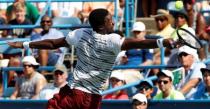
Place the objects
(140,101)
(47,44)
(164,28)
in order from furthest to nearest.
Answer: (164,28)
(140,101)
(47,44)

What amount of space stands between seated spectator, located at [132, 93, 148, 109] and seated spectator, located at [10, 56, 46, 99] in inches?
71.1

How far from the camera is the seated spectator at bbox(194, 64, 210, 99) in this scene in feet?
29.9

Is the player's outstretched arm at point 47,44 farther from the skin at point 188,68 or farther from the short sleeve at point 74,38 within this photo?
the skin at point 188,68

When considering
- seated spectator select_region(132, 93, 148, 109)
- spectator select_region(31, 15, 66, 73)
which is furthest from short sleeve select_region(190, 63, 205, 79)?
spectator select_region(31, 15, 66, 73)

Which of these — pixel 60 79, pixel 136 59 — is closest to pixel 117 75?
pixel 60 79

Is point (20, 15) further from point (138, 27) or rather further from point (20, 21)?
point (138, 27)

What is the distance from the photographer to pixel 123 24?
12375 mm

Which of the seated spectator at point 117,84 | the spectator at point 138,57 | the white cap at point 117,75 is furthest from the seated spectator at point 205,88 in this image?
the spectator at point 138,57

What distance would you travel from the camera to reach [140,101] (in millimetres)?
9062

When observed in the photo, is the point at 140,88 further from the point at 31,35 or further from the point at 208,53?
the point at 31,35

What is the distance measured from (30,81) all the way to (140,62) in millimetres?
1492

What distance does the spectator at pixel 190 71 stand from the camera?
948 centimetres

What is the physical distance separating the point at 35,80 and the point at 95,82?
3.31 metres

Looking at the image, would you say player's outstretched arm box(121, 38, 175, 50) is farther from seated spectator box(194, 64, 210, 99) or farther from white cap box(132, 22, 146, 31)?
white cap box(132, 22, 146, 31)
